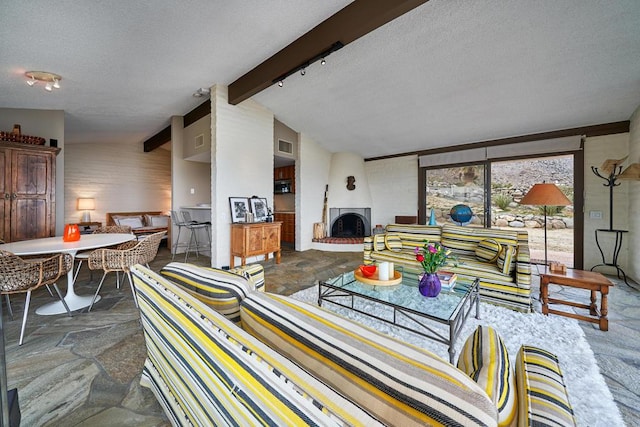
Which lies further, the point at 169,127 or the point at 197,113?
the point at 169,127

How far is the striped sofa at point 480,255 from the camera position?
252cm

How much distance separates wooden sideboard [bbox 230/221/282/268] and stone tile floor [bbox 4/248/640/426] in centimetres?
158

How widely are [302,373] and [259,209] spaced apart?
14.5ft

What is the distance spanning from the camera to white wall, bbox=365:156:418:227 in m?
5.86

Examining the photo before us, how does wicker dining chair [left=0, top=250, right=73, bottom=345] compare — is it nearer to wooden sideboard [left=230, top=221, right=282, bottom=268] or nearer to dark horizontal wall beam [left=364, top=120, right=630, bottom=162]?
wooden sideboard [left=230, top=221, right=282, bottom=268]

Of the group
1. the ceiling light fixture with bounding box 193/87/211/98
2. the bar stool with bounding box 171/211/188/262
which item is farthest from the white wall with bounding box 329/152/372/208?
the bar stool with bounding box 171/211/188/262

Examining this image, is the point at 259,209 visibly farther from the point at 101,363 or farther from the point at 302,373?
the point at 302,373

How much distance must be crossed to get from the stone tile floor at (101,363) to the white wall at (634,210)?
817 millimetres

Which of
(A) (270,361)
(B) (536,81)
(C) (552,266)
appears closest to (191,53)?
(A) (270,361)

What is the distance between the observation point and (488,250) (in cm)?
298

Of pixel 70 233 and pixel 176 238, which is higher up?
pixel 70 233

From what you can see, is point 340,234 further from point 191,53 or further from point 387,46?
point 191,53

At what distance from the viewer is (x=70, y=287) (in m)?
2.73

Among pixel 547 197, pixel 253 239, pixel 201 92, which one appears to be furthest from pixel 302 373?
pixel 201 92
